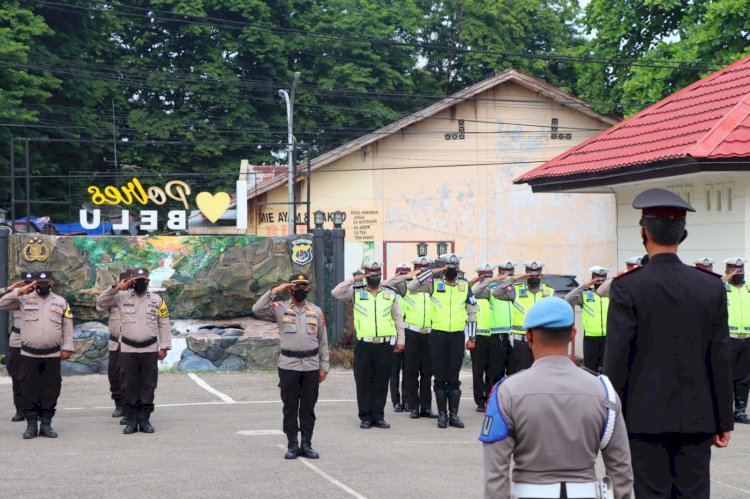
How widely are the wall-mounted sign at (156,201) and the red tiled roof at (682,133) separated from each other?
19.4 feet

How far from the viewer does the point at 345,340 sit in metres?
22.3

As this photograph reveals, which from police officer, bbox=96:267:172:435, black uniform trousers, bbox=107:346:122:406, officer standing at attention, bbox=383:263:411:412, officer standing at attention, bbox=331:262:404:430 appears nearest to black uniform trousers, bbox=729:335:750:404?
officer standing at attention, bbox=383:263:411:412

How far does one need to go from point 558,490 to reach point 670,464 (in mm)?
1450

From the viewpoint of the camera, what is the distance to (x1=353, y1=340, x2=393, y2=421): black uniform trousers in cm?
1434

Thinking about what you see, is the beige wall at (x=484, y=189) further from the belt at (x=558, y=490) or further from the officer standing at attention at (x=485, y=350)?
the belt at (x=558, y=490)

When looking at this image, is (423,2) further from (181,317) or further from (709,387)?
(709,387)

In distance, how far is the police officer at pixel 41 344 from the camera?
13.7m

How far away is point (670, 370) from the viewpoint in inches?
237

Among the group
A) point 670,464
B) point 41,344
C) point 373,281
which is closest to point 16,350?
point 41,344

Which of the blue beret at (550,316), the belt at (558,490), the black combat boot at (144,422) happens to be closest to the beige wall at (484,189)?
the black combat boot at (144,422)

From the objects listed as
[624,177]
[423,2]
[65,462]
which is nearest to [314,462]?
[65,462]

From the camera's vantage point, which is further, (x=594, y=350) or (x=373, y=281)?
(x=594, y=350)

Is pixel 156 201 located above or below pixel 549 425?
above

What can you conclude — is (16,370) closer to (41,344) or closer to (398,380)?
(41,344)
